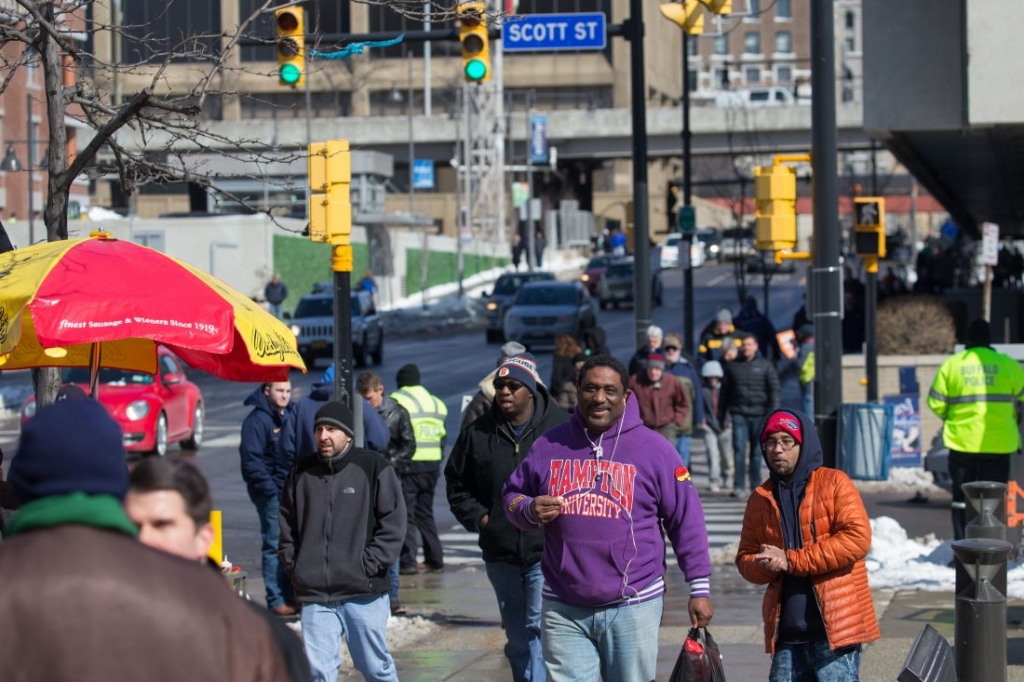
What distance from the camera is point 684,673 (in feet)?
20.2

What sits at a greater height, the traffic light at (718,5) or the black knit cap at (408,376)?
the traffic light at (718,5)

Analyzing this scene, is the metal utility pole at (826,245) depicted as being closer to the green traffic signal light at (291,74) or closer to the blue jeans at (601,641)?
the green traffic signal light at (291,74)

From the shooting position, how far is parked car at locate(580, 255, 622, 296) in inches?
2338

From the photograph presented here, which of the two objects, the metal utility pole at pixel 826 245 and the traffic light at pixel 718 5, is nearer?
the metal utility pole at pixel 826 245

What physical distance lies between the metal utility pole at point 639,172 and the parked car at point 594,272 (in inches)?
1518

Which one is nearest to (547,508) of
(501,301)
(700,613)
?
(700,613)

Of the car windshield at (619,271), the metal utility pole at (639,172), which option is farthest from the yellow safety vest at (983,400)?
the car windshield at (619,271)

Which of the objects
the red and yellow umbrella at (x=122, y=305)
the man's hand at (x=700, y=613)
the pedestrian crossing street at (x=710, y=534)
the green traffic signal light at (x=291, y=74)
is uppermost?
the green traffic signal light at (x=291, y=74)

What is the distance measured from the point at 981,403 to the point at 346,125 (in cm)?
7071

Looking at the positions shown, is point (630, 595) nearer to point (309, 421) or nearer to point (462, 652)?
point (462, 652)

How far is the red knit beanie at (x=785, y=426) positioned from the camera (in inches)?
260

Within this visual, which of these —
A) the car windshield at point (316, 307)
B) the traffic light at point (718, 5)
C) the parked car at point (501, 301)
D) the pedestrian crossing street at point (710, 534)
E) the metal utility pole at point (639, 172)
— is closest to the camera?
the pedestrian crossing street at point (710, 534)

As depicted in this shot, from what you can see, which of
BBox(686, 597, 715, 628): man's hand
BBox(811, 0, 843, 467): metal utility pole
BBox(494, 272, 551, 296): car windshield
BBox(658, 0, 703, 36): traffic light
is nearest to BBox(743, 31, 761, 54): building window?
BBox(494, 272, 551, 296): car windshield

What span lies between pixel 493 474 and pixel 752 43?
147204mm
